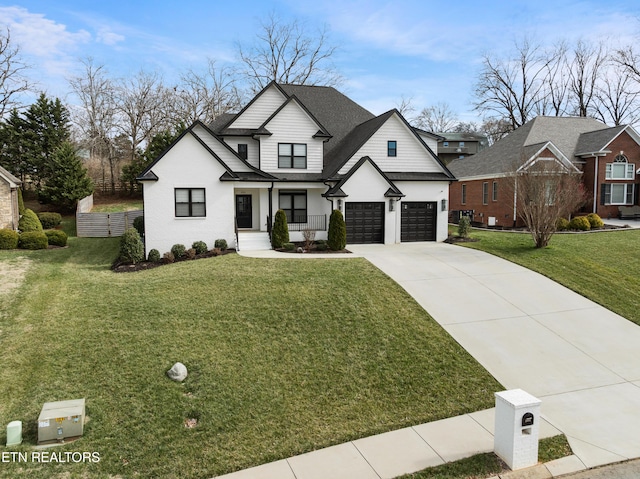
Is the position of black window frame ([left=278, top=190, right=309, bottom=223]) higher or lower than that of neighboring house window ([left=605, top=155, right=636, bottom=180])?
lower

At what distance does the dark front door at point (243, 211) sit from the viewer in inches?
902

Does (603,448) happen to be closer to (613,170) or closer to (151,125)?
(613,170)

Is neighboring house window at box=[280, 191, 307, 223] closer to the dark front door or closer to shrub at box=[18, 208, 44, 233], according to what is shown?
the dark front door

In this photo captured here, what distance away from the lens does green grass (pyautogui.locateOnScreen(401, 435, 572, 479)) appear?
20.1 feet

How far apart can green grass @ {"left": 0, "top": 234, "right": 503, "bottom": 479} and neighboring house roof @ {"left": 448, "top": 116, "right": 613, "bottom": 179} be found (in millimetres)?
21004

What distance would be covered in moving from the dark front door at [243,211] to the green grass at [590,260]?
1111 centimetres

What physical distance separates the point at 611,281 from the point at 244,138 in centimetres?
1732

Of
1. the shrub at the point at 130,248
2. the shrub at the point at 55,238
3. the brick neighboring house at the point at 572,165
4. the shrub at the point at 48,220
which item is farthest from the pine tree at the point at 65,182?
the brick neighboring house at the point at 572,165

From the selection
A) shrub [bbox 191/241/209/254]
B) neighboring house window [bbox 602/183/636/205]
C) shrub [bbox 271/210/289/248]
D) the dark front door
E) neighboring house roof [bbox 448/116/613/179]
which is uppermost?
neighboring house roof [bbox 448/116/613/179]

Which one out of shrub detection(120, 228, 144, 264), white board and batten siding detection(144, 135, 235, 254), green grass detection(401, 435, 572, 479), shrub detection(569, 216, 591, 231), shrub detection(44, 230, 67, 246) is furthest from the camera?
shrub detection(569, 216, 591, 231)

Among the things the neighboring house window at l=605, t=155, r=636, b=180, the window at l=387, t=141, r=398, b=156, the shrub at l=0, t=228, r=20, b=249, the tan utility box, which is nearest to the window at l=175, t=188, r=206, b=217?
the shrub at l=0, t=228, r=20, b=249

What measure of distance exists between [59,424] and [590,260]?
18.1m

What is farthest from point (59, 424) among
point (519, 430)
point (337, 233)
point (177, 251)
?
point (337, 233)

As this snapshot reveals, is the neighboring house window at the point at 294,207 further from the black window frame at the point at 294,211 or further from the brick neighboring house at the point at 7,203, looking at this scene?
the brick neighboring house at the point at 7,203
